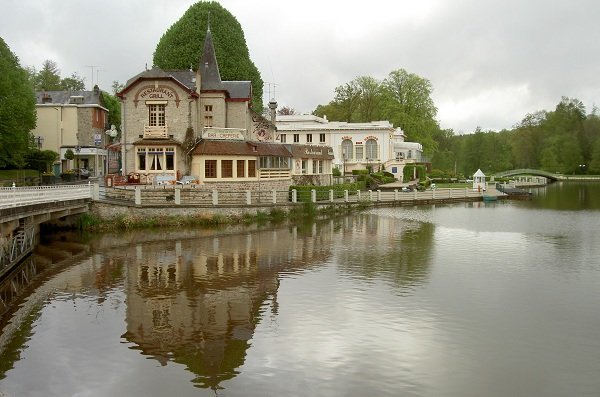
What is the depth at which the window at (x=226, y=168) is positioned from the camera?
39.4 m

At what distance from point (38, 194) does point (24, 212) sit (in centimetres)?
250

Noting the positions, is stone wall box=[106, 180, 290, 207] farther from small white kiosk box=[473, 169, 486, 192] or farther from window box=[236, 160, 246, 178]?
small white kiosk box=[473, 169, 486, 192]

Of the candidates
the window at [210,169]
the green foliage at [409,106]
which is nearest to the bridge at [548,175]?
the green foliage at [409,106]

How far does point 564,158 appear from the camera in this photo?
107m

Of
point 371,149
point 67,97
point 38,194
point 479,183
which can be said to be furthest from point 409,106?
point 38,194

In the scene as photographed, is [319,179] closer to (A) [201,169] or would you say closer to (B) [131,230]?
(A) [201,169]

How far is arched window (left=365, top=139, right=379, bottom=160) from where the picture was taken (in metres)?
67.5

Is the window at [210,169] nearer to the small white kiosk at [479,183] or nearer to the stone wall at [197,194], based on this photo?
the stone wall at [197,194]

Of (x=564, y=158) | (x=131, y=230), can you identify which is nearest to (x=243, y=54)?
(x=131, y=230)

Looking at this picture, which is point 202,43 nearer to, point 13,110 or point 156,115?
point 156,115

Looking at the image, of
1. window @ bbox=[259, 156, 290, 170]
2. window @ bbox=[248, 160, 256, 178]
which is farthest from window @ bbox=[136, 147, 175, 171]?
window @ bbox=[259, 156, 290, 170]

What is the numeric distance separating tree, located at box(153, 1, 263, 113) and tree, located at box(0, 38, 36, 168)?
14.7 m

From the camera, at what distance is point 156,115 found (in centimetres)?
3947

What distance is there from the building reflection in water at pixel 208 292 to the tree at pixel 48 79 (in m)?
59.1
